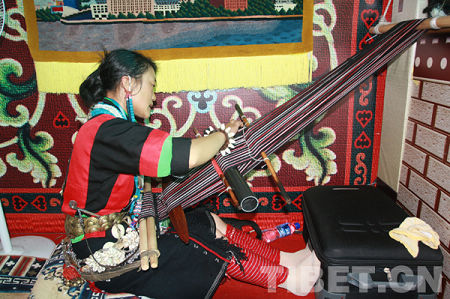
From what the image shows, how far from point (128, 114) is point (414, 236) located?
153 centimetres

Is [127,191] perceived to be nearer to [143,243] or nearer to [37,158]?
[143,243]

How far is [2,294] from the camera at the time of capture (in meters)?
1.98

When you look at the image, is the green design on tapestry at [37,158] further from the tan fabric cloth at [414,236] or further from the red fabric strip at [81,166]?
the tan fabric cloth at [414,236]

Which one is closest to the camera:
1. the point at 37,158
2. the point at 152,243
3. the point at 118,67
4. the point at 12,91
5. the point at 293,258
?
the point at 152,243

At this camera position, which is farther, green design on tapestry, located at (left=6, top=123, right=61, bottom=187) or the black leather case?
green design on tapestry, located at (left=6, top=123, right=61, bottom=187)

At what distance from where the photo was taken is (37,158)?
2.56m

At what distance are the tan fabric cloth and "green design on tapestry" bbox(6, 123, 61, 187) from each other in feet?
7.76

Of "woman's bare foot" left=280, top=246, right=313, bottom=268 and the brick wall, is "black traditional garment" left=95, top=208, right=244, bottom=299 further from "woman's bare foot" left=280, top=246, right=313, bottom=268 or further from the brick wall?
the brick wall

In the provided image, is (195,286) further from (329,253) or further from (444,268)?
(444,268)

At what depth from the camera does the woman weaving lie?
54.1 inches

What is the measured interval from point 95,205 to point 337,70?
1.44m

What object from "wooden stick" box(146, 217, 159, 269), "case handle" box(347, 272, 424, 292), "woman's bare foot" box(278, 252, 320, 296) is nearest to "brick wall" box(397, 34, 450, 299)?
"case handle" box(347, 272, 424, 292)

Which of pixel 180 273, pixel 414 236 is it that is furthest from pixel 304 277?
pixel 180 273

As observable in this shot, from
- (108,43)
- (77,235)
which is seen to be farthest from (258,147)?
(108,43)
